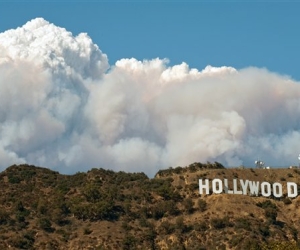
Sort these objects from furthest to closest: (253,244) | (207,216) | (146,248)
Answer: (207,216)
(146,248)
(253,244)

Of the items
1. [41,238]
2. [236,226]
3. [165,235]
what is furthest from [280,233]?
[41,238]

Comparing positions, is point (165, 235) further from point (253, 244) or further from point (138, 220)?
point (253, 244)

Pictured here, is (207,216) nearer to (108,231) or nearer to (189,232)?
(189,232)

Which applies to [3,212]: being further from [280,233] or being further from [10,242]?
[280,233]

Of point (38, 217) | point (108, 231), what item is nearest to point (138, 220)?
point (108, 231)

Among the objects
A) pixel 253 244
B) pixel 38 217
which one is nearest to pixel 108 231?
pixel 38 217

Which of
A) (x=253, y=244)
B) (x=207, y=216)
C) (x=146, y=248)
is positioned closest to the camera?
(x=253, y=244)

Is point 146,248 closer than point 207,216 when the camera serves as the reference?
Yes

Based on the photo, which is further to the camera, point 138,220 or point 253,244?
point 138,220
